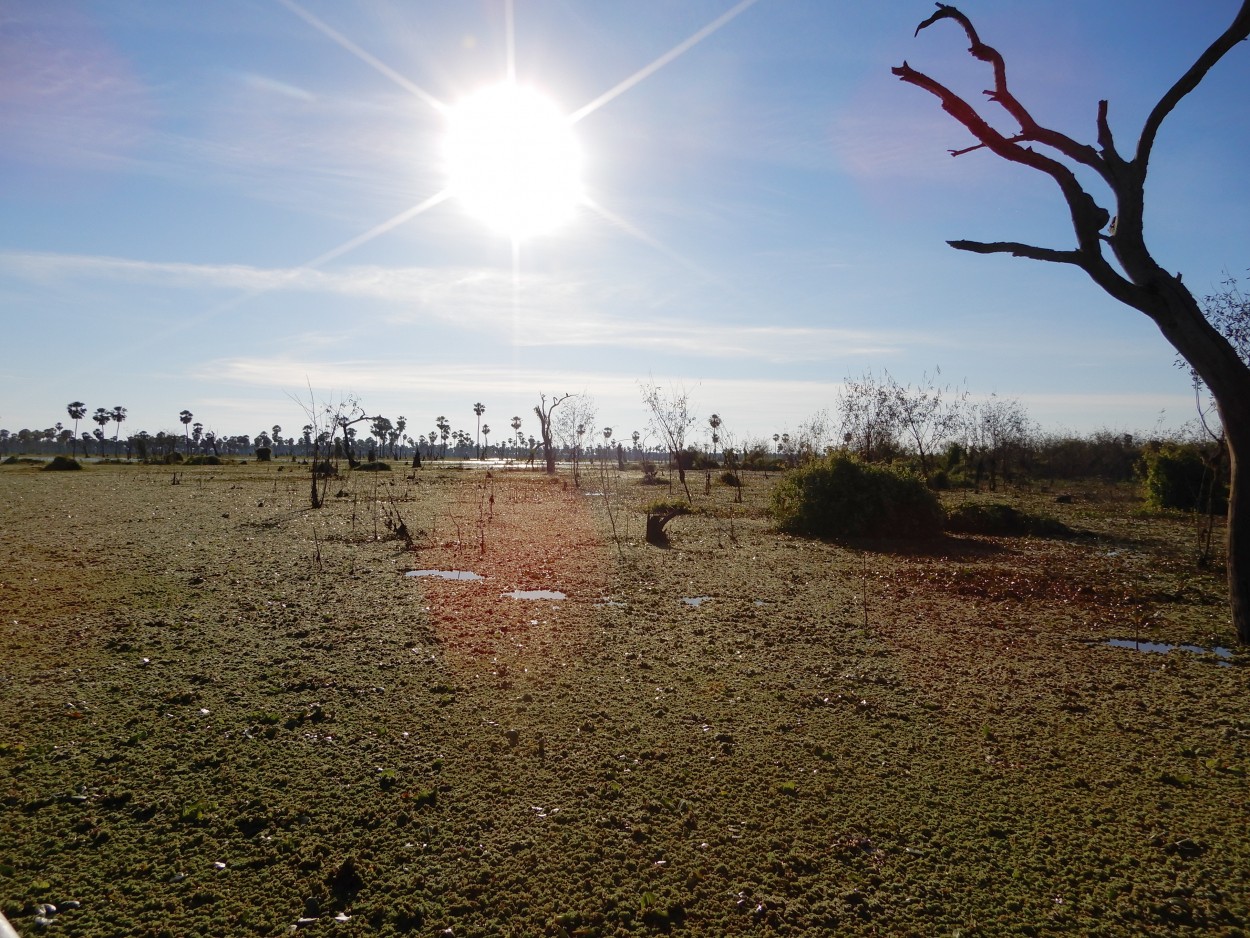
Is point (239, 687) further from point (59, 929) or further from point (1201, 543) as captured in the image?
point (1201, 543)

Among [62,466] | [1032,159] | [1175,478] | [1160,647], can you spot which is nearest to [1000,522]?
[1175,478]

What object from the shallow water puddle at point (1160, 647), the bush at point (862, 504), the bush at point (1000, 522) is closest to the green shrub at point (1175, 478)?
the bush at point (1000, 522)

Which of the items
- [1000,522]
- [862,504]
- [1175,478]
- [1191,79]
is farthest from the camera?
[1175,478]

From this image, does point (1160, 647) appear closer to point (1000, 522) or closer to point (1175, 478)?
point (1000, 522)

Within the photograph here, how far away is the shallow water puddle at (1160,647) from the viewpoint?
6457 millimetres

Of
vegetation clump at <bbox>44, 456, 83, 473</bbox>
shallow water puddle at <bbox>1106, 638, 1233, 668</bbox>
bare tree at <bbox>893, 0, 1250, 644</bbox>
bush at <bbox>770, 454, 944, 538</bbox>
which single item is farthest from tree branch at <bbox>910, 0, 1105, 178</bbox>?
vegetation clump at <bbox>44, 456, 83, 473</bbox>

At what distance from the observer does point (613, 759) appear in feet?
13.8

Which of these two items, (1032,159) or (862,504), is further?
(862,504)

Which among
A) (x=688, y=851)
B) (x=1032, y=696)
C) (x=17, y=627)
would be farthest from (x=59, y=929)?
(x=1032, y=696)

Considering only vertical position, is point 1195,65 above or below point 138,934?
above

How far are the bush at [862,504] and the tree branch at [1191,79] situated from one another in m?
8.46

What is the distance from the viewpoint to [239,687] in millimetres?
5211

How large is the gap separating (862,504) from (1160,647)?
769cm

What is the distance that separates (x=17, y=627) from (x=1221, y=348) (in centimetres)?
1068
